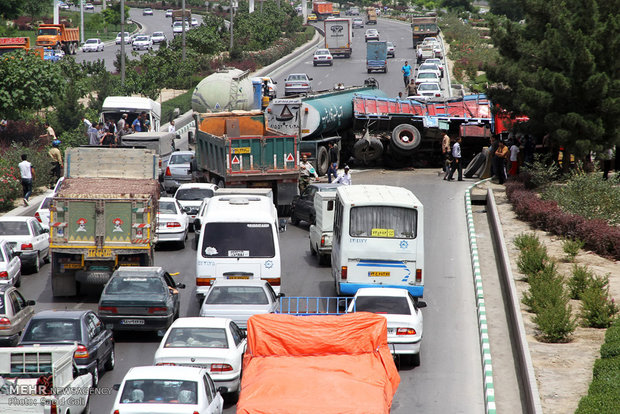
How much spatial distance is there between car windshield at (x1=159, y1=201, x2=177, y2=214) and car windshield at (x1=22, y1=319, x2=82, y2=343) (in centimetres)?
1092

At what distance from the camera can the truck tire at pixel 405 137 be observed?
122 ft

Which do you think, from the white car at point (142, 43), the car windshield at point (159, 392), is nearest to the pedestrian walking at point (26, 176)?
the car windshield at point (159, 392)

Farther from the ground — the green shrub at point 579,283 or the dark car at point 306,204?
the dark car at point 306,204

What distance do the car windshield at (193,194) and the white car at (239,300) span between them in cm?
1065

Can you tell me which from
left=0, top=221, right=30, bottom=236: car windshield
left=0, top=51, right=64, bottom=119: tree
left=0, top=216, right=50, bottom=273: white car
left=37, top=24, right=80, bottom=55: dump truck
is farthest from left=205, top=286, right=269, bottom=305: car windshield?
left=37, top=24, right=80, bottom=55: dump truck

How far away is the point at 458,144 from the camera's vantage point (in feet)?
116

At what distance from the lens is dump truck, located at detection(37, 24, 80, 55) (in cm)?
8544

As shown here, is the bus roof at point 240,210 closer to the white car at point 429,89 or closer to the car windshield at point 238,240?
the car windshield at point 238,240

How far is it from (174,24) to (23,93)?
7730cm

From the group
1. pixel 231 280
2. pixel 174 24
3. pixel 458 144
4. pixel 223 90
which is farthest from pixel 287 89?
pixel 174 24

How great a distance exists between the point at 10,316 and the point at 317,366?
25.1ft

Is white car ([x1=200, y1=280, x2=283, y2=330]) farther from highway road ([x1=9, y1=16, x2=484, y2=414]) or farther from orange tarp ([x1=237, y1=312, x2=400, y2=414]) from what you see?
orange tarp ([x1=237, y1=312, x2=400, y2=414])

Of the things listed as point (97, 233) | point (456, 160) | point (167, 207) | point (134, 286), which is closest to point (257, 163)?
point (167, 207)

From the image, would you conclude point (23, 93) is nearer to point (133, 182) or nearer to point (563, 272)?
point (133, 182)
